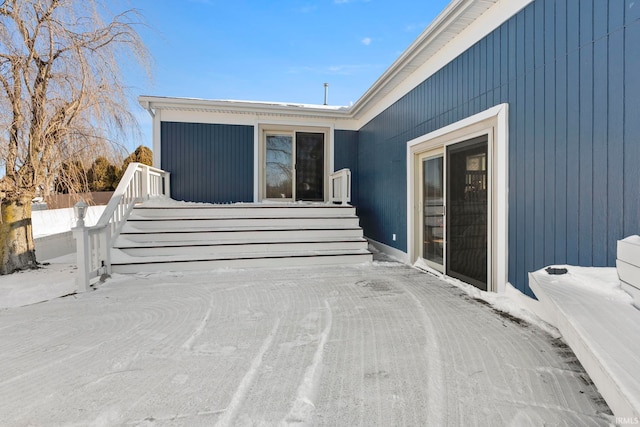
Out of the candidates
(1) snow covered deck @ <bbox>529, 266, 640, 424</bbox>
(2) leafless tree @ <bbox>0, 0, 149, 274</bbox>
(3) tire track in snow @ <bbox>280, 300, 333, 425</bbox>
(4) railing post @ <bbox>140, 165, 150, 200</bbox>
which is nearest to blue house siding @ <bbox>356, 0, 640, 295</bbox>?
(1) snow covered deck @ <bbox>529, 266, 640, 424</bbox>

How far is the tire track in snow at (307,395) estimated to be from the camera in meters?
1.42

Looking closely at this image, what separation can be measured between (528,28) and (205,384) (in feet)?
12.0

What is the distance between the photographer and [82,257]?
351 centimetres

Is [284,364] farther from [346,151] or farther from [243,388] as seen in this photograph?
[346,151]

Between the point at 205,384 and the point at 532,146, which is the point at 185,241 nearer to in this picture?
the point at 205,384

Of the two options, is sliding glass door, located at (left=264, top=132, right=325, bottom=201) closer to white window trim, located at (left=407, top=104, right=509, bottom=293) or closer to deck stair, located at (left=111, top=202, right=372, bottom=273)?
deck stair, located at (left=111, top=202, right=372, bottom=273)

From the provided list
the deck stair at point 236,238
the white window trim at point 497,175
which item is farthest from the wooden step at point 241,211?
the white window trim at point 497,175

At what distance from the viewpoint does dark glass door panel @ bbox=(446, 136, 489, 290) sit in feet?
11.3

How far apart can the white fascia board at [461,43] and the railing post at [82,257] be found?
4704 mm

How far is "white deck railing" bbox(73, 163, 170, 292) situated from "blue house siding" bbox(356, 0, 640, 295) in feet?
14.6

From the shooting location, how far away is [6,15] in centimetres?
386

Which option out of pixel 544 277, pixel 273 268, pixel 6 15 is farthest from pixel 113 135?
pixel 544 277

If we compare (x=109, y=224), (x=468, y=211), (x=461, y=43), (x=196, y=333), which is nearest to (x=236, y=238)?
(x=109, y=224)

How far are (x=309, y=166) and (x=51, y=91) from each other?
15.3ft
